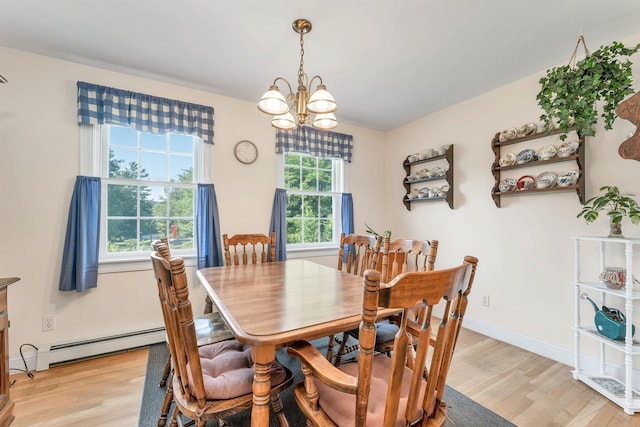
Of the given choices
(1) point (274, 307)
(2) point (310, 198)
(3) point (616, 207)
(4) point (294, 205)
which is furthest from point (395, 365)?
(2) point (310, 198)

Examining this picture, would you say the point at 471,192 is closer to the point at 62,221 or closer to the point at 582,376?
the point at 582,376

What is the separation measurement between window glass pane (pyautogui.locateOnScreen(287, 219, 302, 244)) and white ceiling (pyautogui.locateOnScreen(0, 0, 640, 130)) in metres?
1.58

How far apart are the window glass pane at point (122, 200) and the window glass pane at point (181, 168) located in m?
0.36

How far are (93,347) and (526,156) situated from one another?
13.5 ft

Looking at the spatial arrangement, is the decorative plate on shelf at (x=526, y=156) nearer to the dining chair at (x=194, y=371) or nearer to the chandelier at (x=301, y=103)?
the chandelier at (x=301, y=103)

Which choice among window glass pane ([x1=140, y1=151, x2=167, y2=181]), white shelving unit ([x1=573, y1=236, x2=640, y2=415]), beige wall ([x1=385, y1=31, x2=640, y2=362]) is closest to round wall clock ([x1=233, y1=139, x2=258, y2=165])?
window glass pane ([x1=140, y1=151, x2=167, y2=181])

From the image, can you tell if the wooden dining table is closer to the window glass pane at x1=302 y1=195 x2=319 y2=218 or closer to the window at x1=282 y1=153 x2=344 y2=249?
the window at x1=282 y1=153 x2=344 y2=249

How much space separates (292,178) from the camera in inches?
135

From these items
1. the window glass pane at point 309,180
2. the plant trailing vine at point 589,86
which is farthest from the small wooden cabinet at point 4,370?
the plant trailing vine at point 589,86

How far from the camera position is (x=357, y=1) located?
1654 mm

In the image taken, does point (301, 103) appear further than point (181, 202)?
No

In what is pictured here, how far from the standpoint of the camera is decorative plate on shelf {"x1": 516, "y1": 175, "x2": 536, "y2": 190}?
244 cm

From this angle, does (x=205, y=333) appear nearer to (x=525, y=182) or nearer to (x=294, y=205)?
(x=294, y=205)

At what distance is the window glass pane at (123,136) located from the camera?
8.20 ft
